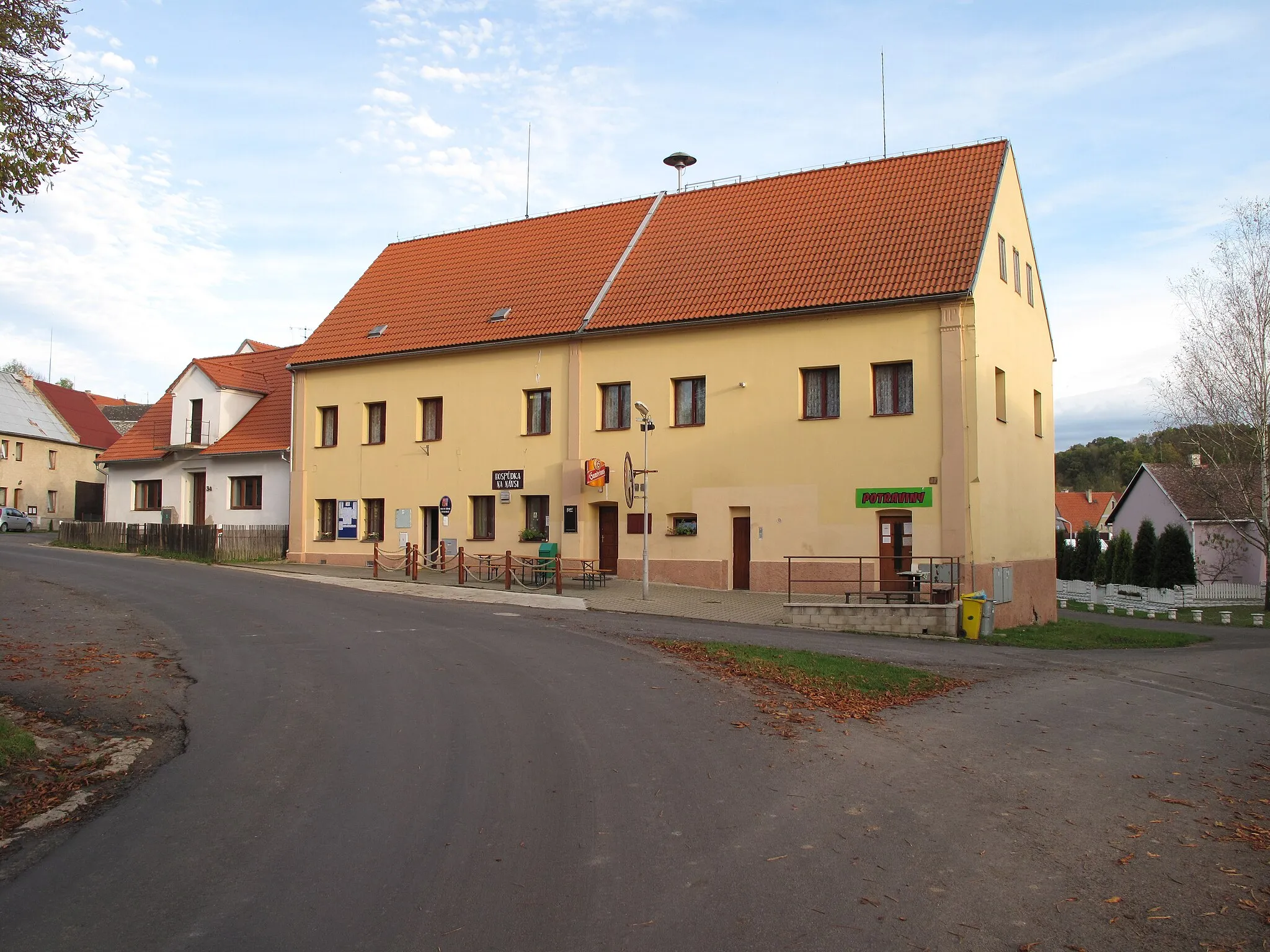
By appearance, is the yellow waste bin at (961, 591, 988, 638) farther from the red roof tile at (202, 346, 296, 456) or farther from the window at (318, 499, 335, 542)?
the red roof tile at (202, 346, 296, 456)

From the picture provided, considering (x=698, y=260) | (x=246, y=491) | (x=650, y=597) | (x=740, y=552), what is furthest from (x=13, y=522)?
(x=740, y=552)

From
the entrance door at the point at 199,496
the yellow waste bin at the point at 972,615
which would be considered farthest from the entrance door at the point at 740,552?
the entrance door at the point at 199,496

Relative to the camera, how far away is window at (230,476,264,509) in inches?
1471

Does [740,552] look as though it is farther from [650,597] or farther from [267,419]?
[267,419]

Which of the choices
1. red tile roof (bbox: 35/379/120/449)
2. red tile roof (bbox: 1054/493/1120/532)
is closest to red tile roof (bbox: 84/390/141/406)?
red tile roof (bbox: 35/379/120/449)

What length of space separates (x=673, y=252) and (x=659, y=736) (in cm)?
2354

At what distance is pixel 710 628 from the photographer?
64.0 ft

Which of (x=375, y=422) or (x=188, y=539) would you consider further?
(x=375, y=422)

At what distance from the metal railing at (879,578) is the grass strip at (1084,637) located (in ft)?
5.57

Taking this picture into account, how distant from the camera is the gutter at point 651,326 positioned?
2492cm

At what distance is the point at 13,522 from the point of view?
5172 centimetres

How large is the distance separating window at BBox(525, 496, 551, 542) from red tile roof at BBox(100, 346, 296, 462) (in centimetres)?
1100

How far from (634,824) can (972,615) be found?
17.0 meters

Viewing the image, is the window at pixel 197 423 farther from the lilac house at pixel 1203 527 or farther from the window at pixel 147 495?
the lilac house at pixel 1203 527
